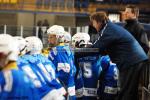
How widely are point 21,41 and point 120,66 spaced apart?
4.30 feet

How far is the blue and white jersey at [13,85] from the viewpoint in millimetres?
3076

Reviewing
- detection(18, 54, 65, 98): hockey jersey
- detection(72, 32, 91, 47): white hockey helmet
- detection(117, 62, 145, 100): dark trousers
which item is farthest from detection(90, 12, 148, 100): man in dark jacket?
detection(18, 54, 65, 98): hockey jersey

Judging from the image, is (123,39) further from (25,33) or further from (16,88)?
(25,33)

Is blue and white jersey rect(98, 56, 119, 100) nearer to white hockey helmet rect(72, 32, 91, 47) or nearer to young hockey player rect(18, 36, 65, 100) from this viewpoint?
white hockey helmet rect(72, 32, 91, 47)

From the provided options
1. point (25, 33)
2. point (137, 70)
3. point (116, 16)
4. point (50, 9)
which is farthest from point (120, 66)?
point (116, 16)

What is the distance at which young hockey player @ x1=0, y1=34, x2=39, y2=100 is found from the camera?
3.08 metres

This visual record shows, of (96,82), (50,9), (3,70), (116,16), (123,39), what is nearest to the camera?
(3,70)

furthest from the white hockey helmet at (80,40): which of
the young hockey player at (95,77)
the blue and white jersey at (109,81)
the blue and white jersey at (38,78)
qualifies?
the blue and white jersey at (38,78)

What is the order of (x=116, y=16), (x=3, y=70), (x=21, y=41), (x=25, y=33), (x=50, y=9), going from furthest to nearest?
(x=116, y=16) → (x=50, y=9) → (x=25, y=33) → (x=21, y=41) → (x=3, y=70)

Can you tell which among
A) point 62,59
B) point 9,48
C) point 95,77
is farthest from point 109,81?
point 9,48

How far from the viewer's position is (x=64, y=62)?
5703 mm

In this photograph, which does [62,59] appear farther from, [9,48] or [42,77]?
[9,48]

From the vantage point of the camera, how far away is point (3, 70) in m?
3.09

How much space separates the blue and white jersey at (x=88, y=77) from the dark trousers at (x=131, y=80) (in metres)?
0.50
